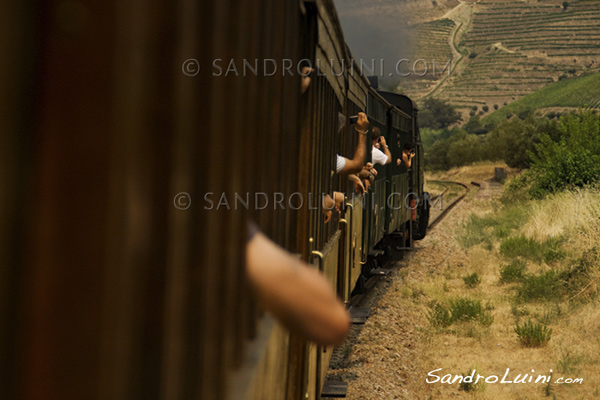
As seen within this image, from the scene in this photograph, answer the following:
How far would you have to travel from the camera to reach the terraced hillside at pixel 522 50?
118688 mm

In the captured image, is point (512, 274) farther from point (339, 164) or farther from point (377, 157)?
point (339, 164)

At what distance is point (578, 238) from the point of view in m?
12.2

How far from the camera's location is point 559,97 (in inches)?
3871

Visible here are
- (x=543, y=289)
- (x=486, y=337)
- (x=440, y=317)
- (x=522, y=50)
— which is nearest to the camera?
(x=486, y=337)

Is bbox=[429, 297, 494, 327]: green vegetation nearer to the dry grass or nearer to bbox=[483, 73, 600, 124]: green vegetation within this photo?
the dry grass

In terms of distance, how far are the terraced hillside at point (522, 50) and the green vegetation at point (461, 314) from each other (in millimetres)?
114314

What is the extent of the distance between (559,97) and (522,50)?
3093 centimetres

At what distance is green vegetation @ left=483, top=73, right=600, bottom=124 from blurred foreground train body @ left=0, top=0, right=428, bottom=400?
9115 cm

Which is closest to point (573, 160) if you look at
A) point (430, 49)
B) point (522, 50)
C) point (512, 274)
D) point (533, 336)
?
point (512, 274)

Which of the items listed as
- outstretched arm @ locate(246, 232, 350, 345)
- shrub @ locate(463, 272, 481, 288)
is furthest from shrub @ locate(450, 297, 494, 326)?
outstretched arm @ locate(246, 232, 350, 345)

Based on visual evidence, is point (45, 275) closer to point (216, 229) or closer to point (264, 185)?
point (216, 229)

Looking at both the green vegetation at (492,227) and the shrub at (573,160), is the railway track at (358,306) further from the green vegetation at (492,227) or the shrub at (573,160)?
the shrub at (573,160)

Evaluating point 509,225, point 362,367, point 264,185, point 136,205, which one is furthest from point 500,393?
point 509,225

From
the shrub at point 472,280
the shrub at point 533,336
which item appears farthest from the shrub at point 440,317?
the shrub at point 472,280
